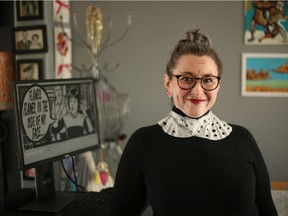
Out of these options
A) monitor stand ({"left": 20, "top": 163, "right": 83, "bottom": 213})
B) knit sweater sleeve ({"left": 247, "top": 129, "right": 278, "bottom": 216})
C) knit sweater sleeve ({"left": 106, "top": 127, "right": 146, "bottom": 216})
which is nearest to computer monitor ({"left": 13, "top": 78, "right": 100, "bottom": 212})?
monitor stand ({"left": 20, "top": 163, "right": 83, "bottom": 213})

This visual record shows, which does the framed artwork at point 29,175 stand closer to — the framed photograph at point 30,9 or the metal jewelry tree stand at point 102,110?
the metal jewelry tree stand at point 102,110

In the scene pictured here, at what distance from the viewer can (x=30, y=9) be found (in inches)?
75.9

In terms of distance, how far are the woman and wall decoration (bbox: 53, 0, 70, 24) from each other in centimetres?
118

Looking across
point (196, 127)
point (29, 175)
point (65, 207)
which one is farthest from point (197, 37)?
point (29, 175)

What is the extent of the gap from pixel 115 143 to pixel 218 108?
0.73 metres

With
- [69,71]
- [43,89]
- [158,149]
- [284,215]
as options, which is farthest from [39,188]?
Answer: [284,215]

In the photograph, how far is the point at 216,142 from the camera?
1067 millimetres

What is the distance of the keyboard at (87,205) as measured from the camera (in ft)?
4.09

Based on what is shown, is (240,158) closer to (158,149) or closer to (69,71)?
(158,149)

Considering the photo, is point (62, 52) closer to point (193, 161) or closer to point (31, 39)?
point (31, 39)

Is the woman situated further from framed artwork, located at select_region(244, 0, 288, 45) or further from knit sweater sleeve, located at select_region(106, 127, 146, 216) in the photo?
framed artwork, located at select_region(244, 0, 288, 45)

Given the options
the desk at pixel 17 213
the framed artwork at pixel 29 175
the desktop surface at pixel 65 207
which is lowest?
the framed artwork at pixel 29 175

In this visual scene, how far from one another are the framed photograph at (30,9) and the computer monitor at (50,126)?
64 cm

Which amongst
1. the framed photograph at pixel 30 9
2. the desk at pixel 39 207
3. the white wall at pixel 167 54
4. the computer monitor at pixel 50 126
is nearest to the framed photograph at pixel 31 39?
the framed photograph at pixel 30 9
